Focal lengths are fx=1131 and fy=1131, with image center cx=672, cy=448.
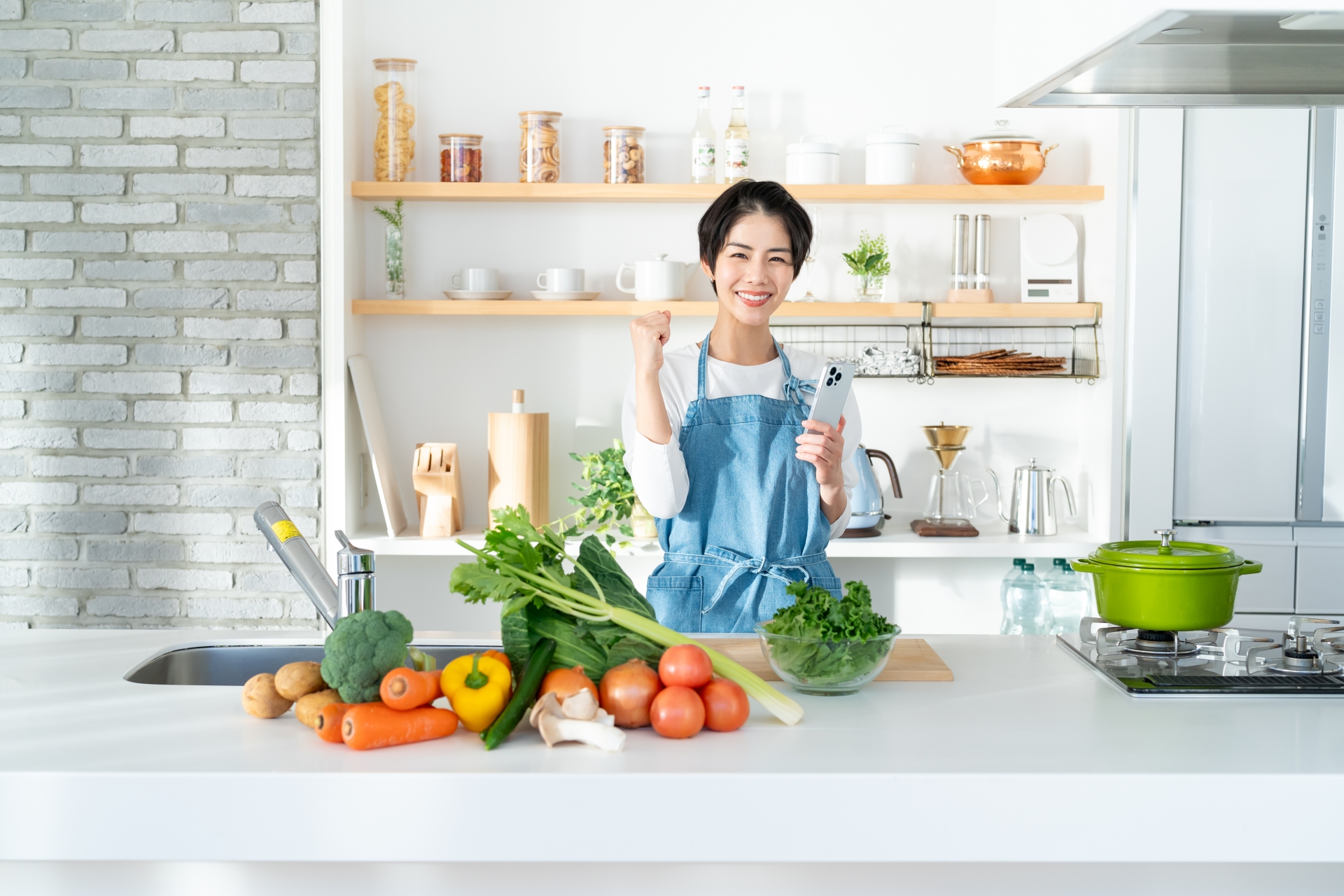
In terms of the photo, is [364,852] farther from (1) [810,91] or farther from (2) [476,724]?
(1) [810,91]

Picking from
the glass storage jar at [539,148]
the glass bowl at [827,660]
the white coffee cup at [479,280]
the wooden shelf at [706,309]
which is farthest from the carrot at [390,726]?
the glass storage jar at [539,148]

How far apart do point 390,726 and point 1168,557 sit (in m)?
1.11

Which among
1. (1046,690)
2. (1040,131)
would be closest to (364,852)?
(1046,690)

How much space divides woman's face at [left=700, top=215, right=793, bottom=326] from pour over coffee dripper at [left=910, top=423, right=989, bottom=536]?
1.39 meters

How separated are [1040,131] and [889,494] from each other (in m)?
1.23

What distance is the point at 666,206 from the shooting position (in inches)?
141

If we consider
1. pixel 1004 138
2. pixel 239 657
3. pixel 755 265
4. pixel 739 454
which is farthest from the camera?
pixel 1004 138

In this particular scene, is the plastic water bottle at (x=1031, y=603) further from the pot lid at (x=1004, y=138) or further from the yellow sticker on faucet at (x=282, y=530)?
the yellow sticker on faucet at (x=282, y=530)

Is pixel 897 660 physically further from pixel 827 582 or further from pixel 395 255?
pixel 395 255

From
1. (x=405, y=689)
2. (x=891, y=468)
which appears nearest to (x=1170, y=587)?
(x=405, y=689)

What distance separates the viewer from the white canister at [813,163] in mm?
3344

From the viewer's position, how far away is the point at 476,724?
135 cm

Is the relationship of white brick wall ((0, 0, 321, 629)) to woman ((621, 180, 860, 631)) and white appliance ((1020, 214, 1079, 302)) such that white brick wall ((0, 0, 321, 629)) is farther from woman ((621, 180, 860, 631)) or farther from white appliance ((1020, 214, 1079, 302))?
white appliance ((1020, 214, 1079, 302))

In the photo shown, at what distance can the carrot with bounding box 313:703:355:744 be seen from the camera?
133 cm
